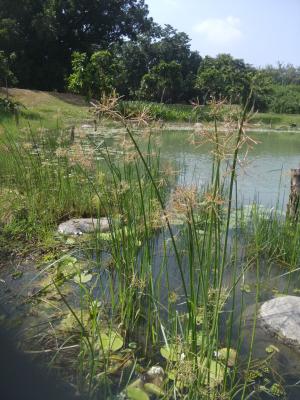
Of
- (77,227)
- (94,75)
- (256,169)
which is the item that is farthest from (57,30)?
(77,227)

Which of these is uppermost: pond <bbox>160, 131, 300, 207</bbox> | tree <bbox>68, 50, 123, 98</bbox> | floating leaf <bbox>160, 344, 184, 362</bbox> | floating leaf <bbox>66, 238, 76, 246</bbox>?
tree <bbox>68, 50, 123, 98</bbox>

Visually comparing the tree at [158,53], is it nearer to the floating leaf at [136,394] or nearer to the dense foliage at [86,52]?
the dense foliage at [86,52]

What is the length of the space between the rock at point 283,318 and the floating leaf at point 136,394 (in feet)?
2.58

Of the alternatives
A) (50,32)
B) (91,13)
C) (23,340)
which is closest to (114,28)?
(91,13)

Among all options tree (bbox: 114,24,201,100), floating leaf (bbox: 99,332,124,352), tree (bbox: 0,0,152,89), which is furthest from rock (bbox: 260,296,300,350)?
tree (bbox: 114,24,201,100)

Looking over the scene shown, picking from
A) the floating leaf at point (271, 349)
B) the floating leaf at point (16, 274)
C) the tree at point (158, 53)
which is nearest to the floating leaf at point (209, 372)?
the floating leaf at point (271, 349)

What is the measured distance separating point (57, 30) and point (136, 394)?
23178 millimetres

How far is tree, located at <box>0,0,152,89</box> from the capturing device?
20922 millimetres

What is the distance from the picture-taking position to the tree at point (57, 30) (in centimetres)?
2092

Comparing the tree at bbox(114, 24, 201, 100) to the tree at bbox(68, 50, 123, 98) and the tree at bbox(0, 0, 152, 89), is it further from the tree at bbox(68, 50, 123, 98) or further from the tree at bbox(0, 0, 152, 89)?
the tree at bbox(68, 50, 123, 98)

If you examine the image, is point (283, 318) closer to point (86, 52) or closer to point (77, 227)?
point (77, 227)

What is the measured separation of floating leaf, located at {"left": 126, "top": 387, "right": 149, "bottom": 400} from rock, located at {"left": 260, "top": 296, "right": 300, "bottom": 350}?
31.0 inches

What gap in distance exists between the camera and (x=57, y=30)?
2223cm

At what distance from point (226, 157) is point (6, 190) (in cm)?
252
